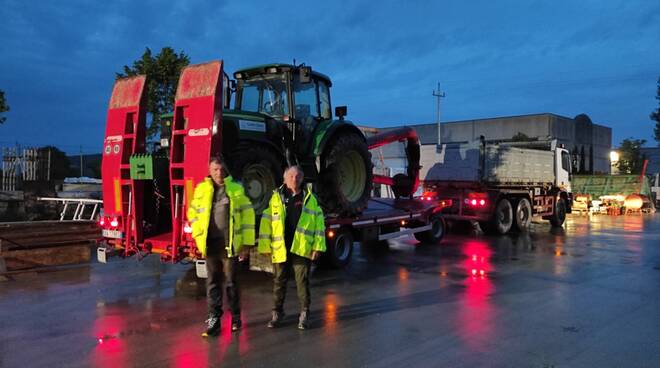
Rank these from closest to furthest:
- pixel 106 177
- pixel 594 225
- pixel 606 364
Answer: pixel 606 364 → pixel 106 177 → pixel 594 225

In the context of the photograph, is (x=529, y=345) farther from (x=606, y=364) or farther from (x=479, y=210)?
(x=479, y=210)

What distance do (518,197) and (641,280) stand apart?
8164 millimetres

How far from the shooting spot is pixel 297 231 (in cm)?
556

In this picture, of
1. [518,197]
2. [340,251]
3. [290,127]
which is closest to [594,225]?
[518,197]

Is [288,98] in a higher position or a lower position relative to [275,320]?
higher

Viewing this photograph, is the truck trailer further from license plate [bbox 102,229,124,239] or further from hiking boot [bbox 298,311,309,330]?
hiking boot [bbox 298,311,309,330]

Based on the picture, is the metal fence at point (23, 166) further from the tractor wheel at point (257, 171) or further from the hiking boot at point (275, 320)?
the hiking boot at point (275, 320)

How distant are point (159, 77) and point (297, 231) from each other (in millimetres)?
11561

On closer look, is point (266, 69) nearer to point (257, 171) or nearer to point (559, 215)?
point (257, 171)

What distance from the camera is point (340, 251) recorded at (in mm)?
9383

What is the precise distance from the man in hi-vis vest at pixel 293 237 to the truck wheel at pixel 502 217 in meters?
10.9

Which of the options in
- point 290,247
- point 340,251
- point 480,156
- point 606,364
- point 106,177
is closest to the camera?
point 606,364

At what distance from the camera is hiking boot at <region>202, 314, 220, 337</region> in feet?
17.5

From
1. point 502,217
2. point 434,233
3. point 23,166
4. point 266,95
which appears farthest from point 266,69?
point 23,166
